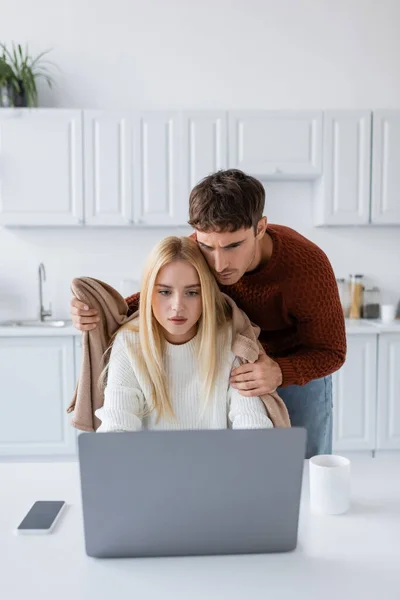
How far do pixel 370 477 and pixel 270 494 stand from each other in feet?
1.51

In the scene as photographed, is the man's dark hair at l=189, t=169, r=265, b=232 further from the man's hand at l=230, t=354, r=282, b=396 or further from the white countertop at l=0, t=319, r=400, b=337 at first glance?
the white countertop at l=0, t=319, r=400, b=337

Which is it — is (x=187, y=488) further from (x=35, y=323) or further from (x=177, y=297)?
(x=35, y=323)

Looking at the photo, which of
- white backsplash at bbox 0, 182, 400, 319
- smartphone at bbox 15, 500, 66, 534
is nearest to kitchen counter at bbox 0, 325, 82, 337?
white backsplash at bbox 0, 182, 400, 319

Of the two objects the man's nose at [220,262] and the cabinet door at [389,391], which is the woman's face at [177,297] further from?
the cabinet door at [389,391]

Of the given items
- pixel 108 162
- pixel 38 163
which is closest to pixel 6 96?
pixel 38 163

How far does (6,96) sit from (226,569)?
311cm

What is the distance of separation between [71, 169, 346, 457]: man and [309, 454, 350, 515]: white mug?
311mm

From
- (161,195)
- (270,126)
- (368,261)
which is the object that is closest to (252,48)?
(270,126)

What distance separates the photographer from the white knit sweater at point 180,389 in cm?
140

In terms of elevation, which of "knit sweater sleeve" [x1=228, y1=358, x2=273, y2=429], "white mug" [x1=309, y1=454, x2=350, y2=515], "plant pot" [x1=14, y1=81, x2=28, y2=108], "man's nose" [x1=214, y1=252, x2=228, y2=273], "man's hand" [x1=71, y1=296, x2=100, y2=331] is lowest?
"white mug" [x1=309, y1=454, x2=350, y2=515]

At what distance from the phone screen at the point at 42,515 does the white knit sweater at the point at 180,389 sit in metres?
0.29

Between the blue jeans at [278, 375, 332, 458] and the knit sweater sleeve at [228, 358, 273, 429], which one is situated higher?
the knit sweater sleeve at [228, 358, 273, 429]

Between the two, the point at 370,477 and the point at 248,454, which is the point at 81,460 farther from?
the point at 370,477

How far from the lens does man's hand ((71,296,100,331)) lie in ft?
4.88
